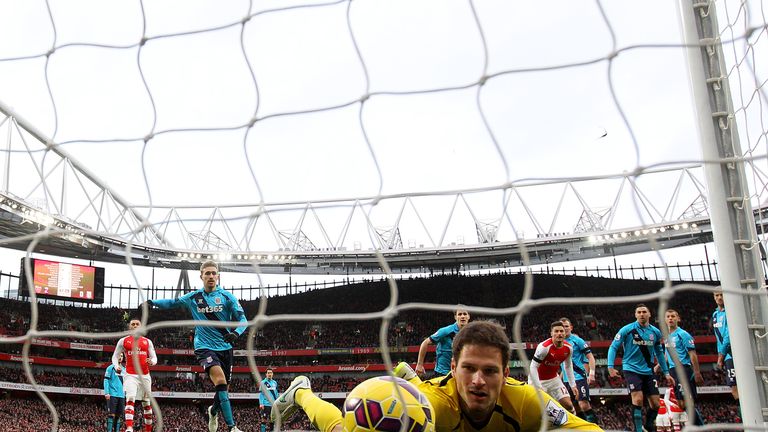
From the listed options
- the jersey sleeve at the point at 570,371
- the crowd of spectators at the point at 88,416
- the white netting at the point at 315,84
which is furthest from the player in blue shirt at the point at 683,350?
the crowd of spectators at the point at 88,416

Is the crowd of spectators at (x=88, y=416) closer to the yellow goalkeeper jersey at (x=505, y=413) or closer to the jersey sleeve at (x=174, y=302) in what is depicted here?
the jersey sleeve at (x=174, y=302)

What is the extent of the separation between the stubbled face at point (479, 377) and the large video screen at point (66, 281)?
2807 centimetres

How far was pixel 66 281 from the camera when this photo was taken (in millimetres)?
27969

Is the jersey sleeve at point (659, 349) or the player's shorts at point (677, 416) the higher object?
the jersey sleeve at point (659, 349)

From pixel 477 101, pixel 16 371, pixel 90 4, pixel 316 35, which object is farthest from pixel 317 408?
pixel 16 371

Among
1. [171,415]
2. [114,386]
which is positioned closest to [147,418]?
[114,386]

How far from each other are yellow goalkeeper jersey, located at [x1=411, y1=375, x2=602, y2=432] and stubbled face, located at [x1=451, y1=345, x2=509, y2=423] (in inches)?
3.2

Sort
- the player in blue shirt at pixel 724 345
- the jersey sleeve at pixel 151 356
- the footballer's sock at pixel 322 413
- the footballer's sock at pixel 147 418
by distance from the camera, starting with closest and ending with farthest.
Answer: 1. the footballer's sock at pixel 322 413
2. the footballer's sock at pixel 147 418
3. the player in blue shirt at pixel 724 345
4. the jersey sleeve at pixel 151 356

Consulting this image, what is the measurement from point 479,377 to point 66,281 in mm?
29557

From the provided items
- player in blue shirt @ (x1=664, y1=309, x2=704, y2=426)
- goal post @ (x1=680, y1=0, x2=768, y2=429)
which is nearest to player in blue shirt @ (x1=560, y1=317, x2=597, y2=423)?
player in blue shirt @ (x1=664, y1=309, x2=704, y2=426)

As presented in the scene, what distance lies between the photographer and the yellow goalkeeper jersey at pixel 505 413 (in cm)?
287

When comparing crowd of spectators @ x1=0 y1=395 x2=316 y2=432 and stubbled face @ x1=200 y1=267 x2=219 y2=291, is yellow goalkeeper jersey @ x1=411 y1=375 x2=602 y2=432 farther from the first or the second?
crowd of spectators @ x1=0 y1=395 x2=316 y2=432

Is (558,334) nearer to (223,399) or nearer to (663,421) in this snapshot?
(663,421)

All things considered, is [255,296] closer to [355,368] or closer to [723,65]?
[355,368]
